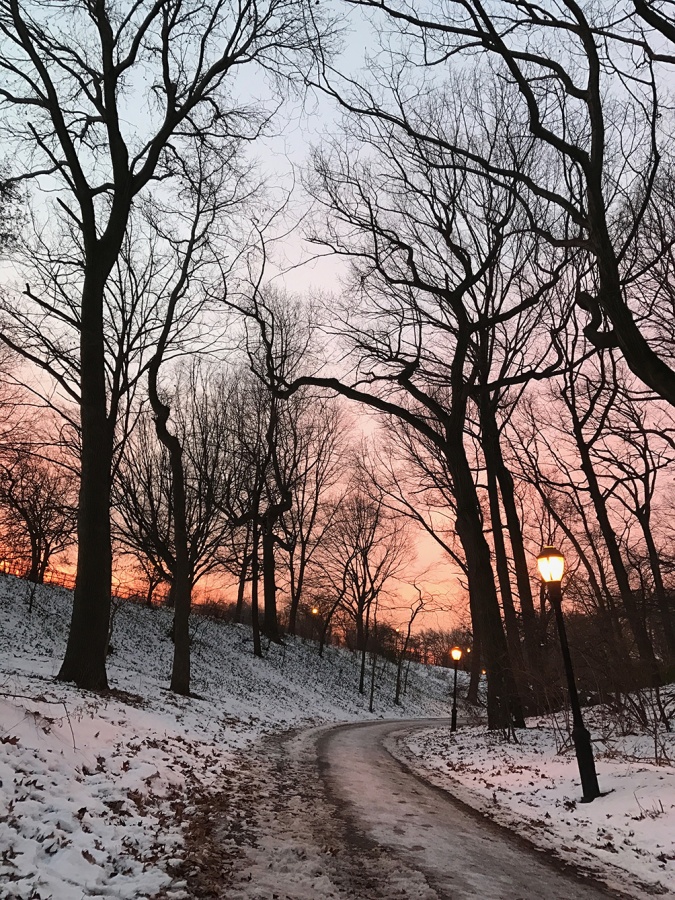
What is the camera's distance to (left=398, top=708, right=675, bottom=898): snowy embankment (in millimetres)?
5484

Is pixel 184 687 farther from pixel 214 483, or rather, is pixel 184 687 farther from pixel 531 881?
pixel 531 881

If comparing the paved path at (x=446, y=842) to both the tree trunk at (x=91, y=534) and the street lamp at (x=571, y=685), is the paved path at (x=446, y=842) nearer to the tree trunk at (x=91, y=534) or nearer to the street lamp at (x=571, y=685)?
the street lamp at (x=571, y=685)

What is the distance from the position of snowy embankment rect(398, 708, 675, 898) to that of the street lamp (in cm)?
21

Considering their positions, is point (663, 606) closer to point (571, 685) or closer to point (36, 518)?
point (571, 685)

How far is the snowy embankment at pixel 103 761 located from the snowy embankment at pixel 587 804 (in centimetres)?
389

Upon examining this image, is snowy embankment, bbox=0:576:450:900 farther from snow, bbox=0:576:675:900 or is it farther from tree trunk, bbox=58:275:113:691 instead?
tree trunk, bbox=58:275:113:691

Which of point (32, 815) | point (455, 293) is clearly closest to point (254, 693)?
point (455, 293)

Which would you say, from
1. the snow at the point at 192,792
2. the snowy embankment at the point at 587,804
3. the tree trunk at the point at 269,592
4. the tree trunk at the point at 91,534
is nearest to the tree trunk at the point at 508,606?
the snow at the point at 192,792

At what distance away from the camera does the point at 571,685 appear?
8.26 m

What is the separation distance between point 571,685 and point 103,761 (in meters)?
6.36

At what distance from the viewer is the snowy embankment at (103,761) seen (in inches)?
163

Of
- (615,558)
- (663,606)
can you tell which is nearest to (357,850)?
(615,558)

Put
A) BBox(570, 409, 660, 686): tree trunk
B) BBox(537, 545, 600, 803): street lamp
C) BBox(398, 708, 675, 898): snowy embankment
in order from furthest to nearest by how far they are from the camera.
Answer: BBox(570, 409, 660, 686): tree trunk < BBox(537, 545, 600, 803): street lamp < BBox(398, 708, 675, 898): snowy embankment

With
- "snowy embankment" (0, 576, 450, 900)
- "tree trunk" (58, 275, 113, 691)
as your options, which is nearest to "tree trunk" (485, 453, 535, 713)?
"snowy embankment" (0, 576, 450, 900)
